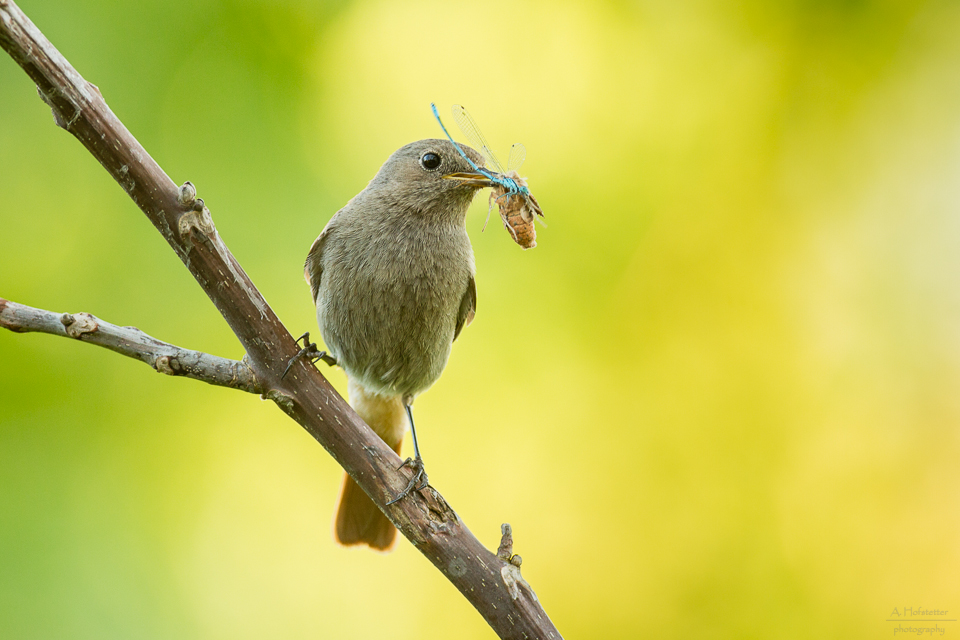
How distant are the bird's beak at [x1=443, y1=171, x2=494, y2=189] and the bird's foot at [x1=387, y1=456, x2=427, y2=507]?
1.31m

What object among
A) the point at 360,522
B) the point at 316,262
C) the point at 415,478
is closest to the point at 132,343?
the point at 415,478

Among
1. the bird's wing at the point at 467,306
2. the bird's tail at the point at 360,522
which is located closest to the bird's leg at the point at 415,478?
the bird's tail at the point at 360,522

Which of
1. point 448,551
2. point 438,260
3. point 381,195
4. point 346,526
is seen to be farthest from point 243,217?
point 448,551

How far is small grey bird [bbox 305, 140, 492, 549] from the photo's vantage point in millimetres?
3041

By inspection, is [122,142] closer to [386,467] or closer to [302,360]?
[302,360]

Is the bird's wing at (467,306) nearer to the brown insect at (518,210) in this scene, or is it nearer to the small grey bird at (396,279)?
the small grey bird at (396,279)

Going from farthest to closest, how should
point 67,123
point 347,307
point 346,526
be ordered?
point 346,526 < point 347,307 < point 67,123

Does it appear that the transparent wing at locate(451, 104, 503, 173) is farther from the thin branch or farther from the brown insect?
the thin branch

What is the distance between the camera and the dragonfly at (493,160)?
311 cm

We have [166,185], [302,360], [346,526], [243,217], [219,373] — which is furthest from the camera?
[243,217]

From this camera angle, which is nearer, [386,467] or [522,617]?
[522,617]

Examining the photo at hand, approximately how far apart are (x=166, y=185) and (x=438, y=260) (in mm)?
1354

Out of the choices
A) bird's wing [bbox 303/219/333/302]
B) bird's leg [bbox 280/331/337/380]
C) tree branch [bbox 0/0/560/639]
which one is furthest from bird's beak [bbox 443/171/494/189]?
tree branch [bbox 0/0/560/639]

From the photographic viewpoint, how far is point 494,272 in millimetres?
4461
